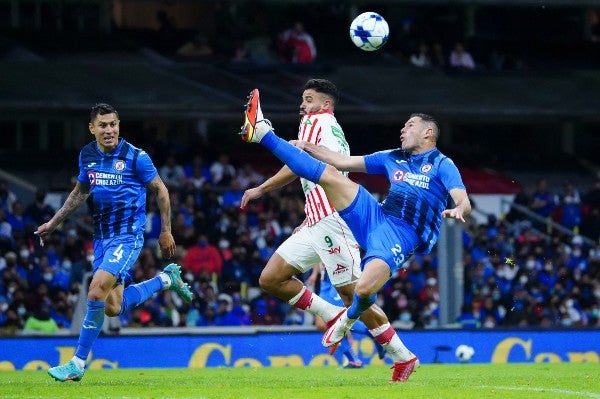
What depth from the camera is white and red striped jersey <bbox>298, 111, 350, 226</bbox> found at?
1274cm

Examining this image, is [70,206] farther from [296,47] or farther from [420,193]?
[296,47]

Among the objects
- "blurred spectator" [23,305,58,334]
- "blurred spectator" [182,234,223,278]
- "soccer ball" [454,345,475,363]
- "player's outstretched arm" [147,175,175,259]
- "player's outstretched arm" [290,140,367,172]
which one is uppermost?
"player's outstretched arm" [290,140,367,172]

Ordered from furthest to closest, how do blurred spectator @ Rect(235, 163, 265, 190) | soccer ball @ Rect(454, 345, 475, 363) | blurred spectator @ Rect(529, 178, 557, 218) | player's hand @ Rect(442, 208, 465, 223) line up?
blurred spectator @ Rect(529, 178, 557, 218)
blurred spectator @ Rect(235, 163, 265, 190)
soccer ball @ Rect(454, 345, 475, 363)
player's hand @ Rect(442, 208, 465, 223)

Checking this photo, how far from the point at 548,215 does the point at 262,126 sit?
14.5m

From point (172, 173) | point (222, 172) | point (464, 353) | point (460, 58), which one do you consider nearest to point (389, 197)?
point (464, 353)

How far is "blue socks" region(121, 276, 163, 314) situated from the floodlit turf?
26.9 inches

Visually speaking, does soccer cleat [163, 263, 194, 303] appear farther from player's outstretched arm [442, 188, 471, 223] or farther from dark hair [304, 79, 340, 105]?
player's outstretched arm [442, 188, 471, 223]

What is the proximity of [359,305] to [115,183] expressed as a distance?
2.48 meters

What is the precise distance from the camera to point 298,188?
24000 mm

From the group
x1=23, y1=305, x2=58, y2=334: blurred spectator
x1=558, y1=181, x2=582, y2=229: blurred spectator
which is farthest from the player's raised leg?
x1=558, y1=181, x2=582, y2=229: blurred spectator

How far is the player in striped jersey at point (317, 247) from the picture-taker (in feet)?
41.7

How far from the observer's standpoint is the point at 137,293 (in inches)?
492

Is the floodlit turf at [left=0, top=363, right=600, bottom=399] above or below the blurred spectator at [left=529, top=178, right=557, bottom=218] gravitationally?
above

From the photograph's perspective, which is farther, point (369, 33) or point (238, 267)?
point (238, 267)
